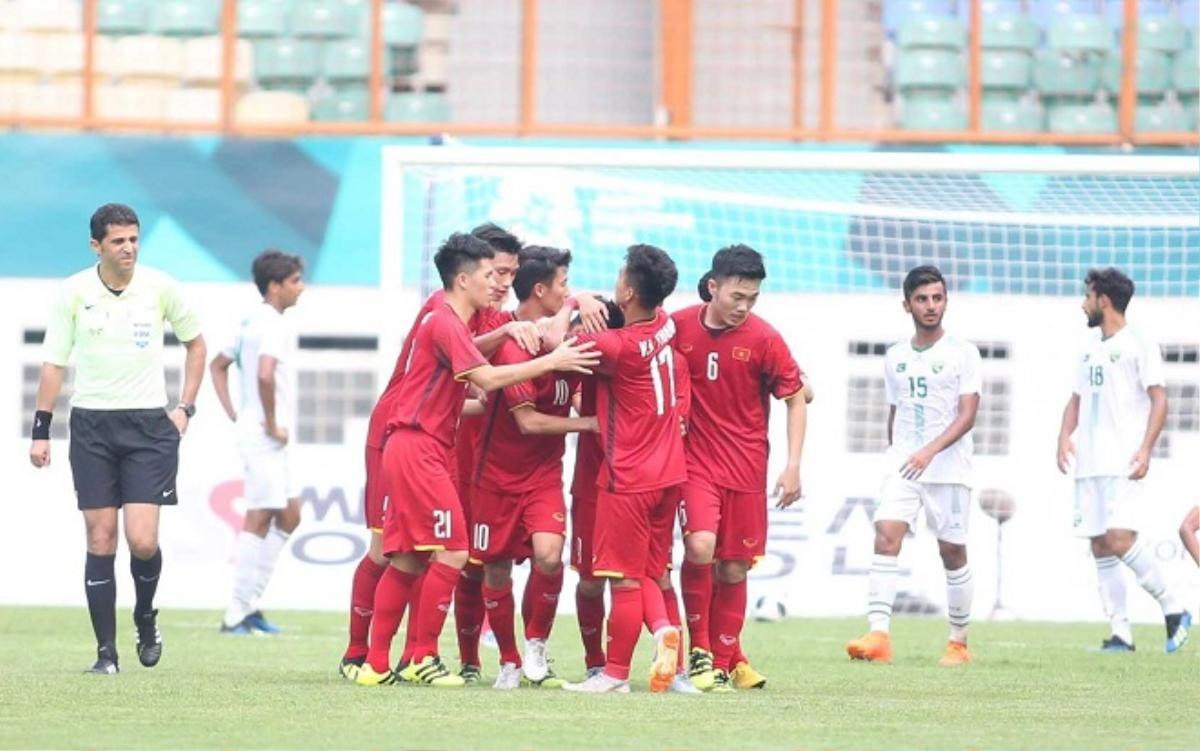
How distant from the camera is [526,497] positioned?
9711 mm

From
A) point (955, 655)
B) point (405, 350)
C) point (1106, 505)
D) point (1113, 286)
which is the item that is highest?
point (1113, 286)

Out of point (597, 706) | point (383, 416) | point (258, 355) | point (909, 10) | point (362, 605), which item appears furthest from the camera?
point (909, 10)

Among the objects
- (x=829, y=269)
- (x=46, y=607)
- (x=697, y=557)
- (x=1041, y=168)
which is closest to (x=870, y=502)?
(x=829, y=269)

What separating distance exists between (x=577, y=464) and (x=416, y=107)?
1135cm

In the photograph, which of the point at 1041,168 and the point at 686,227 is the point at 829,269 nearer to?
the point at 686,227

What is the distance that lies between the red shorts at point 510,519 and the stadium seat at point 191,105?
37.0ft

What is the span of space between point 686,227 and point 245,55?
17.3 ft

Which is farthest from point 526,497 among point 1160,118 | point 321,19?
point 1160,118

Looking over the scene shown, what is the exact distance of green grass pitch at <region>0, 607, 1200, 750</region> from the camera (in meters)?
7.61

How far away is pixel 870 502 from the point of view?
16734 millimetres

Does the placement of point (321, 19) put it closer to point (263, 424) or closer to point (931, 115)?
point (931, 115)

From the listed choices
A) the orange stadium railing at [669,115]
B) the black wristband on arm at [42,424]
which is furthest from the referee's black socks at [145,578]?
the orange stadium railing at [669,115]

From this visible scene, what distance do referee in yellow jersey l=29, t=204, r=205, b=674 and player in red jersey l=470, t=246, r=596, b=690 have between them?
160 centimetres

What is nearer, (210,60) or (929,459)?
(929,459)
